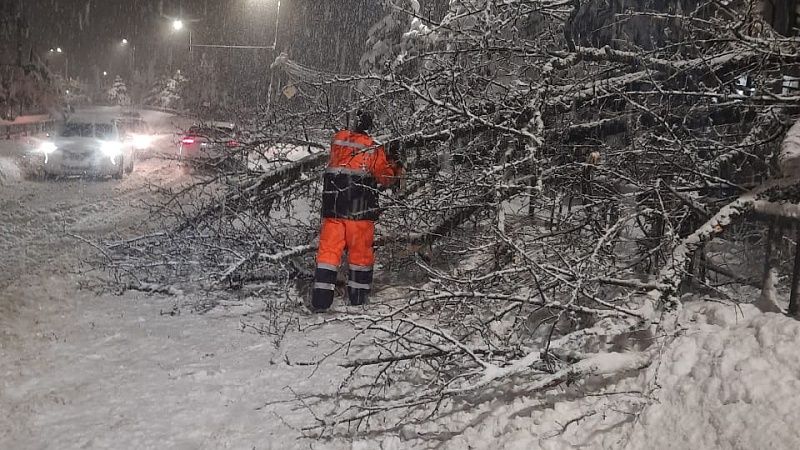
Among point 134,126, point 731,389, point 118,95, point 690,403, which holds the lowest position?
point 118,95

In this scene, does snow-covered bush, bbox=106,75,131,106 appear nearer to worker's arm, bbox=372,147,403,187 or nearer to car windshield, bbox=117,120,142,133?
car windshield, bbox=117,120,142,133

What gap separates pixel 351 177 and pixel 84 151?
39.2 feet

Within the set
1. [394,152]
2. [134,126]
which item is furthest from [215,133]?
[134,126]

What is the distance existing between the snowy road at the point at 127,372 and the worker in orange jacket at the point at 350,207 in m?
0.82

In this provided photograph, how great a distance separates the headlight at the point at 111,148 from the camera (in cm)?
1578

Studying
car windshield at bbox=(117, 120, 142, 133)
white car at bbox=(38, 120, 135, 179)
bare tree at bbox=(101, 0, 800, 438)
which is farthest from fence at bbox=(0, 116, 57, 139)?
bare tree at bbox=(101, 0, 800, 438)

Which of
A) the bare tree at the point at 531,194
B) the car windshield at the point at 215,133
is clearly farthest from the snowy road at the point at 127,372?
the car windshield at the point at 215,133

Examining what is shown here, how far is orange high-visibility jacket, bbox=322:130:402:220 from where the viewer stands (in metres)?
6.02

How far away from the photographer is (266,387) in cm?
446

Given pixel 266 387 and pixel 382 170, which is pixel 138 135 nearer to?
pixel 382 170

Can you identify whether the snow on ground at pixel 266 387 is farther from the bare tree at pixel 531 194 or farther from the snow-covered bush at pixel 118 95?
the snow-covered bush at pixel 118 95

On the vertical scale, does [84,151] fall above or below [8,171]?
above

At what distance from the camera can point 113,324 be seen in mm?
5543

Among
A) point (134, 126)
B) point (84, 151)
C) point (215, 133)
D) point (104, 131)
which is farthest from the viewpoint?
point (134, 126)
